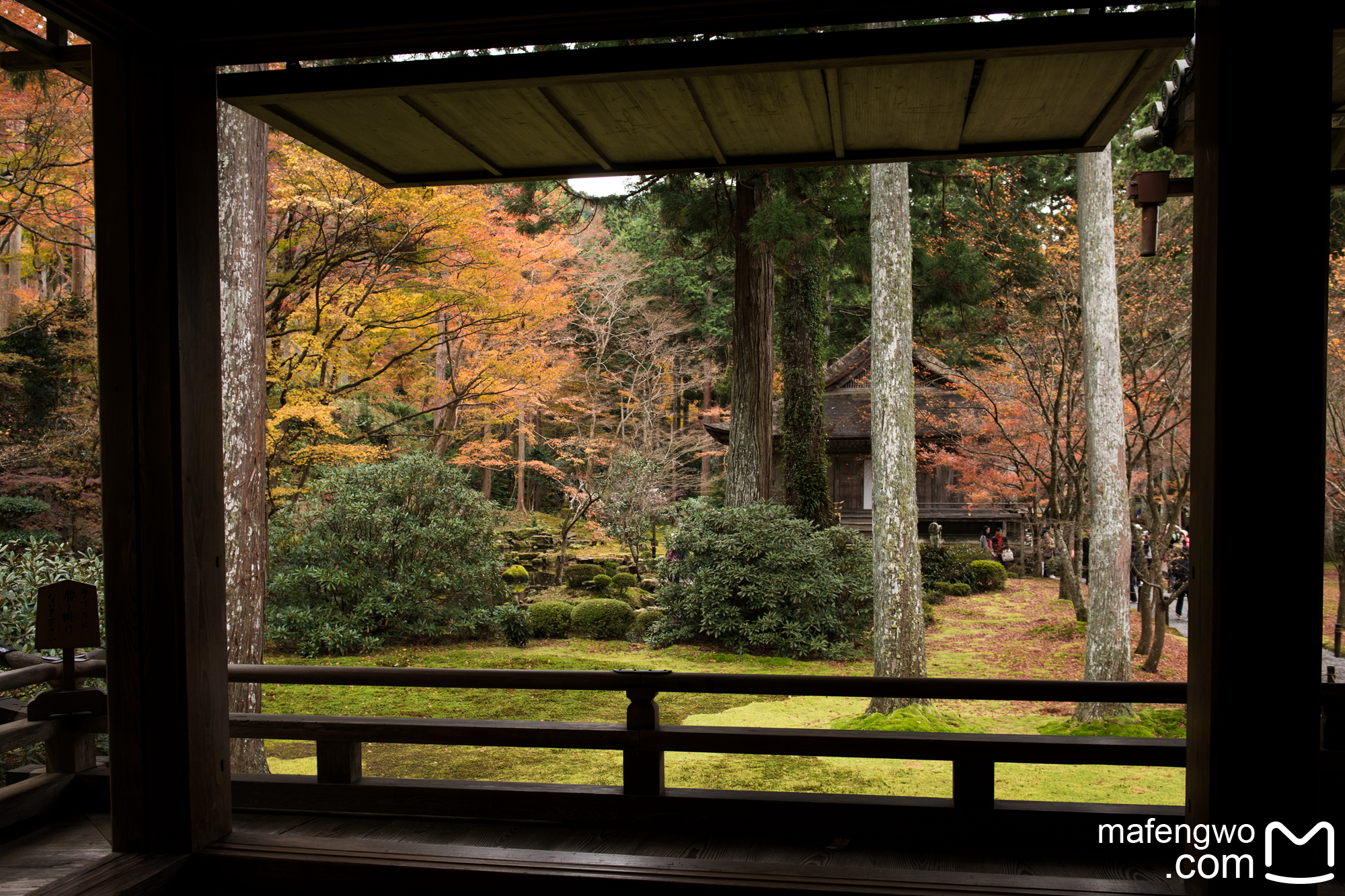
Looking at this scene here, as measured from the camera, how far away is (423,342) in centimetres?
1101

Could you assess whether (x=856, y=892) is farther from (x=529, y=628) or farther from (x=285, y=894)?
(x=529, y=628)

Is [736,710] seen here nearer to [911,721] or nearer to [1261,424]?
[911,721]

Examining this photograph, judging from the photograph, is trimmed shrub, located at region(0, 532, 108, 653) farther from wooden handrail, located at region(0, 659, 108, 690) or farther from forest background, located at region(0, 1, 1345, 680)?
forest background, located at region(0, 1, 1345, 680)

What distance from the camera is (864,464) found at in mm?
17953

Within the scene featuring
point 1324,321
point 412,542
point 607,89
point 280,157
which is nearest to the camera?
point 1324,321

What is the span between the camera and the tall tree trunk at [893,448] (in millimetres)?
8016

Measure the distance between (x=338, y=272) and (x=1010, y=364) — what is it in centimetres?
850

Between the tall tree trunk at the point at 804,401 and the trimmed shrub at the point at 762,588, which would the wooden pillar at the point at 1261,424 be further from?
the tall tree trunk at the point at 804,401

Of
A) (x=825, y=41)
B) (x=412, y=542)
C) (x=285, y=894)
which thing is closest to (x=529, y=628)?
(x=412, y=542)

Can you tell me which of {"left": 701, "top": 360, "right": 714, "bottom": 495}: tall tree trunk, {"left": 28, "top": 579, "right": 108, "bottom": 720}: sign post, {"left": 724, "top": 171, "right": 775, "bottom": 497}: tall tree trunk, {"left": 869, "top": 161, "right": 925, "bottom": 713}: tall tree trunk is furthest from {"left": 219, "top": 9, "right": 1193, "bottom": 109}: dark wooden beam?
{"left": 701, "top": 360, "right": 714, "bottom": 495}: tall tree trunk

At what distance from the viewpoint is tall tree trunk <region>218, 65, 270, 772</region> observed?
235 inches

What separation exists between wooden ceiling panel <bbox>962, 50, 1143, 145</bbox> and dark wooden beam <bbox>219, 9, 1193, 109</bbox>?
0.35 ft

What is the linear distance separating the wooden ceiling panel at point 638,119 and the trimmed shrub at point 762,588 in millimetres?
7273

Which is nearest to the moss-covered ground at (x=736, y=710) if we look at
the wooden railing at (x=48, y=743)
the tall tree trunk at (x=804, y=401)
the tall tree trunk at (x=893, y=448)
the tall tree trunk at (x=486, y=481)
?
the tall tree trunk at (x=893, y=448)
